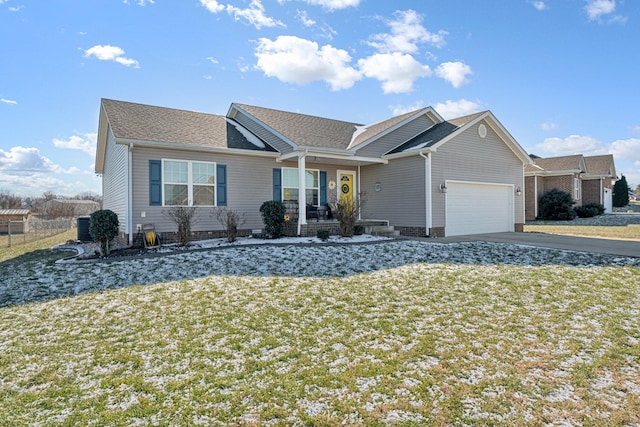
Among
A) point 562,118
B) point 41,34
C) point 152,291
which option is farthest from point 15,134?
point 562,118

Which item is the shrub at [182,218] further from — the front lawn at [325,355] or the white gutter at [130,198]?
the front lawn at [325,355]

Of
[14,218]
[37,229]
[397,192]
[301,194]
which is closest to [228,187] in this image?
[301,194]

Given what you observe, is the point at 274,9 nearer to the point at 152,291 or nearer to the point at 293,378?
the point at 152,291

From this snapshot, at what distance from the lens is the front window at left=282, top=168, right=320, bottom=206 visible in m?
13.5

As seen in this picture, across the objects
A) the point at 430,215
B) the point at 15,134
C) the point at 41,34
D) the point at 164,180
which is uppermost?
the point at 41,34

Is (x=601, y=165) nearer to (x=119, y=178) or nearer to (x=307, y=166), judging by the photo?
(x=307, y=166)

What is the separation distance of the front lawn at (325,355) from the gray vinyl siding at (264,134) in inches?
294

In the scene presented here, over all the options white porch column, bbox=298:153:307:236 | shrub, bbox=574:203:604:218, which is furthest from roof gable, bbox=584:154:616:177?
white porch column, bbox=298:153:307:236

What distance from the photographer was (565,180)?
24047 millimetres

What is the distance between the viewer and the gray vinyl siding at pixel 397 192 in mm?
13047

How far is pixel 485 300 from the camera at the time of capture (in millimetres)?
5633

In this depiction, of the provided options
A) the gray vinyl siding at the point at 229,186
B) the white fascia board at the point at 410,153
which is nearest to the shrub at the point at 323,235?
the gray vinyl siding at the point at 229,186

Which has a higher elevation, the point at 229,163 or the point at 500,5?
the point at 500,5

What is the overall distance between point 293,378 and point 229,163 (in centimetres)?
1003
